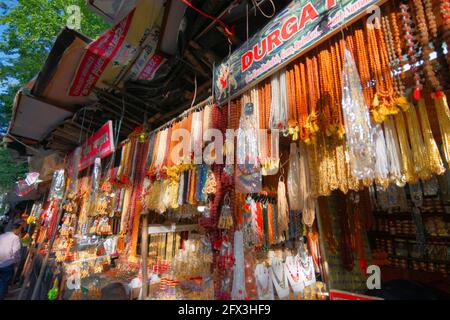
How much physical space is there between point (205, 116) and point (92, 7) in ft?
5.75

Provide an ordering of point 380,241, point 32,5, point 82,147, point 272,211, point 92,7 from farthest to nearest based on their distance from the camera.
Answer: point 32,5 < point 82,147 < point 380,241 < point 272,211 < point 92,7

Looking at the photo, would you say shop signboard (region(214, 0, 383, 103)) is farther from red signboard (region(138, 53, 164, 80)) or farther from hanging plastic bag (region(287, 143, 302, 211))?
red signboard (region(138, 53, 164, 80))

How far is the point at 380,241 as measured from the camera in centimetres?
383

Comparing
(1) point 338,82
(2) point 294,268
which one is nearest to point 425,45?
(1) point 338,82

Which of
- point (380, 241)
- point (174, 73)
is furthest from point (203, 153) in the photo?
point (380, 241)

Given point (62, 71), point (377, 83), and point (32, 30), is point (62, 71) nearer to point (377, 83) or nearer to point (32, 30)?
point (377, 83)

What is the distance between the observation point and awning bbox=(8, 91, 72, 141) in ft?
13.8

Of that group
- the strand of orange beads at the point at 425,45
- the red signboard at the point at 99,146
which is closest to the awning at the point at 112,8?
the red signboard at the point at 99,146

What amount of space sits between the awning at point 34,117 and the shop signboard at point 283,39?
13.0ft

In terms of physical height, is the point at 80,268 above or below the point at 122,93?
below

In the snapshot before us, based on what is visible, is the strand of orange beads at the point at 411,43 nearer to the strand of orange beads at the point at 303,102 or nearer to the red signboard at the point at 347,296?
the strand of orange beads at the point at 303,102

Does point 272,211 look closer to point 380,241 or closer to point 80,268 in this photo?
point 380,241

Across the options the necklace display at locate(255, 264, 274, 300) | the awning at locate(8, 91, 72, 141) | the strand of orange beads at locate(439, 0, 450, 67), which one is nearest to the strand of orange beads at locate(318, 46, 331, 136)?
the strand of orange beads at locate(439, 0, 450, 67)

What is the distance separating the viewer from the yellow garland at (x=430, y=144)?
1.27 meters
